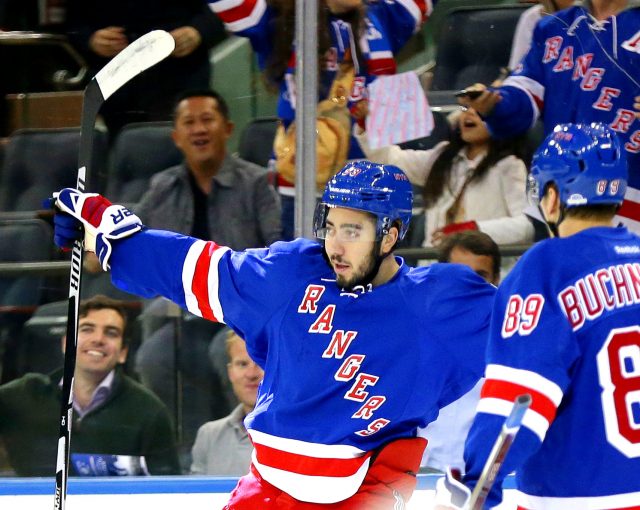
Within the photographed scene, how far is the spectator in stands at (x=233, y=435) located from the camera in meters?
3.79

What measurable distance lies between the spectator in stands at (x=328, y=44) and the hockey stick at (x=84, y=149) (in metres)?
0.80

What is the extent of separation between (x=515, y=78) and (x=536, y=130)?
16 cm

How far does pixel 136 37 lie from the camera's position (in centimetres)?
392

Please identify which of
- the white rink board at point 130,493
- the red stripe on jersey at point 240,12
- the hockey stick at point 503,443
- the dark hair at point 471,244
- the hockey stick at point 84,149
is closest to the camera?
Result: the hockey stick at point 503,443

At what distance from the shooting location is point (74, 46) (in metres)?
3.93

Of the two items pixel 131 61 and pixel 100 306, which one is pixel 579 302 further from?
pixel 100 306

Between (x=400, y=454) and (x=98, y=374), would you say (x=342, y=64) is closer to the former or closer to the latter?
(x=98, y=374)

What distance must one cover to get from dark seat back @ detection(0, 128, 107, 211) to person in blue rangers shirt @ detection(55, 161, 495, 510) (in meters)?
1.30

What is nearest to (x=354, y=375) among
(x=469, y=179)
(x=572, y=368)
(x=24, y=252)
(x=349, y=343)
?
(x=349, y=343)

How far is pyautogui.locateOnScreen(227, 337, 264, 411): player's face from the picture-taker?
3.83m

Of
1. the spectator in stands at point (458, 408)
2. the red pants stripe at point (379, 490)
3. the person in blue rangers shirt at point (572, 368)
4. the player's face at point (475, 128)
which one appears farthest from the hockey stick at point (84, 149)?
the person in blue rangers shirt at point (572, 368)

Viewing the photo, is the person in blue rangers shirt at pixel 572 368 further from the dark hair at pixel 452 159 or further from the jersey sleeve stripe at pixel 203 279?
the dark hair at pixel 452 159

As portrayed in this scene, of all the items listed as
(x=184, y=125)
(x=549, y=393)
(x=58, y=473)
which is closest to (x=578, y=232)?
(x=549, y=393)

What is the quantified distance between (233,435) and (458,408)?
765 mm
